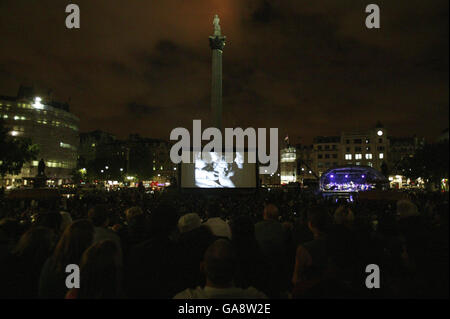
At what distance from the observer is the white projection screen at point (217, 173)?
36.5 metres

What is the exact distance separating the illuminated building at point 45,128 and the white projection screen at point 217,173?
220 ft

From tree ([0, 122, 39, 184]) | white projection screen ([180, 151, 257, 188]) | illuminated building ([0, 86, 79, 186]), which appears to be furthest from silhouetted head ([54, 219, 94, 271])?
illuminated building ([0, 86, 79, 186])

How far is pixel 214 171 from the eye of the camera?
36.8m

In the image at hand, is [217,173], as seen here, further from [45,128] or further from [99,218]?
[45,128]

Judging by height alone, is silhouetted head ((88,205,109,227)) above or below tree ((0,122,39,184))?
below

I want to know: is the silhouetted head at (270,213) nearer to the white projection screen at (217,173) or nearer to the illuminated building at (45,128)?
the white projection screen at (217,173)

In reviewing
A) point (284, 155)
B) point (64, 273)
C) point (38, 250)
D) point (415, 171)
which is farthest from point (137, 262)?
point (284, 155)

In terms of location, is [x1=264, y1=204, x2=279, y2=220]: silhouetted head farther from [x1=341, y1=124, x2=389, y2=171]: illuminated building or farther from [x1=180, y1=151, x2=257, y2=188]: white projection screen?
[x1=341, y1=124, x2=389, y2=171]: illuminated building

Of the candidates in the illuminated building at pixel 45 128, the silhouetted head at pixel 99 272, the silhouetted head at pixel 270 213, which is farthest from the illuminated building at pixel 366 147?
the silhouetted head at pixel 99 272

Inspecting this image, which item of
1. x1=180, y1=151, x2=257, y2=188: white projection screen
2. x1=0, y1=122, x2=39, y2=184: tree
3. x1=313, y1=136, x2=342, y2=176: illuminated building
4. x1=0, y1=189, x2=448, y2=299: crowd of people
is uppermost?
x1=313, y1=136, x2=342, y2=176: illuminated building

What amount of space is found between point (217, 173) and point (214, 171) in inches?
16.0

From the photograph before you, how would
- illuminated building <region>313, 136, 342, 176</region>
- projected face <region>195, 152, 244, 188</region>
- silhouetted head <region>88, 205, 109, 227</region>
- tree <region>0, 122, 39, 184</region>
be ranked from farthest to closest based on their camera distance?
1. illuminated building <region>313, 136, 342, 176</region>
2. tree <region>0, 122, 39, 184</region>
3. projected face <region>195, 152, 244, 188</region>
4. silhouetted head <region>88, 205, 109, 227</region>

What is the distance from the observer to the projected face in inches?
1433

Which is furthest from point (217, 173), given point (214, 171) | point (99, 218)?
point (99, 218)
